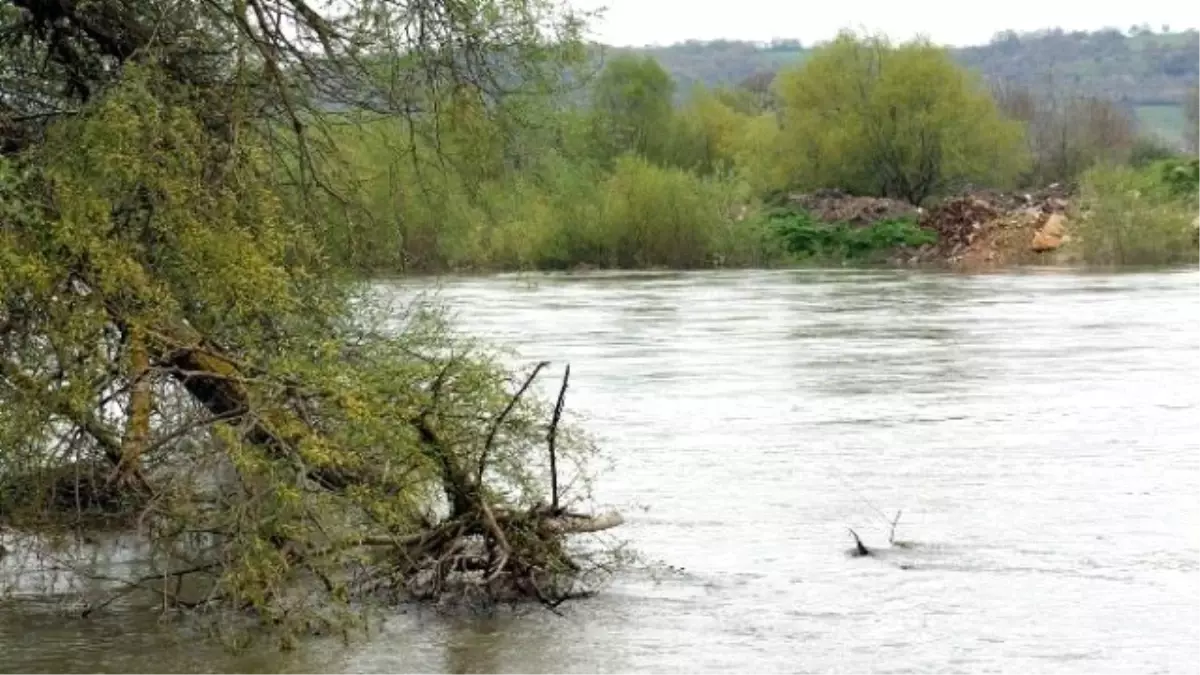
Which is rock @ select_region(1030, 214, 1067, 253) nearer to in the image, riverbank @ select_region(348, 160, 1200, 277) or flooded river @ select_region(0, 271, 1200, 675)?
riverbank @ select_region(348, 160, 1200, 277)

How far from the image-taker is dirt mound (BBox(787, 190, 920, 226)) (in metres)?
75.1

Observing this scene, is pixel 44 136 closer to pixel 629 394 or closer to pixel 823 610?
pixel 823 610

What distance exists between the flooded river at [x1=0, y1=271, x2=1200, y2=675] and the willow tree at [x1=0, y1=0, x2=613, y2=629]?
61cm

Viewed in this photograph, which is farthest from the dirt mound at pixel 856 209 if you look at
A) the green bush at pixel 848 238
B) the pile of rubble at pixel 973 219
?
the green bush at pixel 848 238

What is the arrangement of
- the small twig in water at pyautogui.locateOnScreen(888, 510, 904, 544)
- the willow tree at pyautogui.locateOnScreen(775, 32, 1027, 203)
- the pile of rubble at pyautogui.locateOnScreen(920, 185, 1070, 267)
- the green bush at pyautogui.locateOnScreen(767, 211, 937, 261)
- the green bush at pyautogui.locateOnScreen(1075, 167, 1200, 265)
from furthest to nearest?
the willow tree at pyautogui.locateOnScreen(775, 32, 1027, 203) < the green bush at pyautogui.locateOnScreen(767, 211, 937, 261) < the pile of rubble at pyautogui.locateOnScreen(920, 185, 1070, 267) < the green bush at pyautogui.locateOnScreen(1075, 167, 1200, 265) < the small twig in water at pyautogui.locateOnScreen(888, 510, 904, 544)

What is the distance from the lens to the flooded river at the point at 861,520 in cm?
1114

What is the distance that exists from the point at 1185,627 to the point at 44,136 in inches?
279

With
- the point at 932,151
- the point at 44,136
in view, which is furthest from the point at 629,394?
the point at 932,151

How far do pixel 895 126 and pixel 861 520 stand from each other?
67.9m

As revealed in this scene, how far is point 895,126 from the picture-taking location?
8150cm

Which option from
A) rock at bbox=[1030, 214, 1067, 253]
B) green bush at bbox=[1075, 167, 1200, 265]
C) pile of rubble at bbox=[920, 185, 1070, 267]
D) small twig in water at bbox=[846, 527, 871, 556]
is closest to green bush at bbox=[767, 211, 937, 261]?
pile of rubble at bbox=[920, 185, 1070, 267]

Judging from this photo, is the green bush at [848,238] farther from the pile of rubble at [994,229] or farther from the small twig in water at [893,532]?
the small twig in water at [893,532]

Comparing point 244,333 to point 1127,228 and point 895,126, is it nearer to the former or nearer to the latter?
point 1127,228

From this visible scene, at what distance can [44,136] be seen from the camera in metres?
11.2
